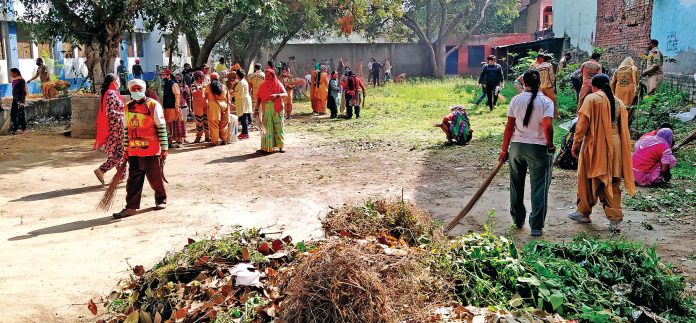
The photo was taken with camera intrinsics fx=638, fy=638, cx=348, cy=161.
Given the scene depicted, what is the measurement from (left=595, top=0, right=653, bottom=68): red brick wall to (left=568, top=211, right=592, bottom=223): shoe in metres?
9.86

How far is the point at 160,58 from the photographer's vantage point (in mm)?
36594

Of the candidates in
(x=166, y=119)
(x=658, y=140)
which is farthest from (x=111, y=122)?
(x=658, y=140)

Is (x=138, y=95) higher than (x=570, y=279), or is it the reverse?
(x=138, y=95)

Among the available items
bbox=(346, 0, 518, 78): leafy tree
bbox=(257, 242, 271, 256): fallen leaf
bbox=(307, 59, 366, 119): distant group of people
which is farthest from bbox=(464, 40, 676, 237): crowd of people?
bbox=(346, 0, 518, 78): leafy tree

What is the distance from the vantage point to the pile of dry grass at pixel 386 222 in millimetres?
4762

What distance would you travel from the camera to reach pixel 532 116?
6172 millimetres

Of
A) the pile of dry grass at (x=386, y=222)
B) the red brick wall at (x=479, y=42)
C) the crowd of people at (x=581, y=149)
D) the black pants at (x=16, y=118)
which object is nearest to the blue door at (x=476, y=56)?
the red brick wall at (x=479, y=42)

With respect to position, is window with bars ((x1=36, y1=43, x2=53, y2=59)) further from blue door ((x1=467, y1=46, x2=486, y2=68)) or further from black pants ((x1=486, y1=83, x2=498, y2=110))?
blue door ((x1=467, y1=46, x2=486, y2=68))

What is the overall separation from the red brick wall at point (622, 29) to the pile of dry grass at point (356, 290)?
1361 centimetres

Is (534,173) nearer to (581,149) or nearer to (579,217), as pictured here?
(581,149)

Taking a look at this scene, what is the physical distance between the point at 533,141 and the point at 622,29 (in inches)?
522

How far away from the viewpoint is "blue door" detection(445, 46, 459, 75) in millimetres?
42725

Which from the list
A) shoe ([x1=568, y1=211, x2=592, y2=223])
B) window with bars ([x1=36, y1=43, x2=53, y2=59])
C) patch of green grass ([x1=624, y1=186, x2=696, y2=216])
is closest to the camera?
shoe ([x1=568, y1=211, x2=592, y2=223])

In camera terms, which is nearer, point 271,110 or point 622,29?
point 271,110
